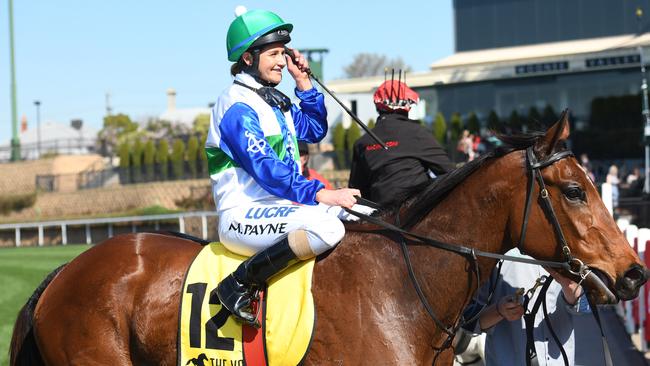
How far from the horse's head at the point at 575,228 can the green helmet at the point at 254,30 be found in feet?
4.43

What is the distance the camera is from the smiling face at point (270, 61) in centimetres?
434

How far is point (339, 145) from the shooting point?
30.4 metres

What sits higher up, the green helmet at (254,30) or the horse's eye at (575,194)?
the green helmet at (254,30)

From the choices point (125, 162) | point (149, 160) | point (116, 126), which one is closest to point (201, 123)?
point (116, 126)

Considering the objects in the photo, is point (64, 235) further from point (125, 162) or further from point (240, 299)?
point (240, 299)

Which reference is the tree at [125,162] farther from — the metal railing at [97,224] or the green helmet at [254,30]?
the green helmet at [254,30]

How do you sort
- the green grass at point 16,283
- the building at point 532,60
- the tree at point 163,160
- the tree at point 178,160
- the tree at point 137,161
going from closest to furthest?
the green grass at point 16,283 → the building at point 532,60 → the tree at point 178,160 → the tree at point 163,160 → the tree at point 137,161

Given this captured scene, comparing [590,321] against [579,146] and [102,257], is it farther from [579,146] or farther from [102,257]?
[579,146]

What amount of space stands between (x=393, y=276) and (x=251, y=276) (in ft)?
2.09

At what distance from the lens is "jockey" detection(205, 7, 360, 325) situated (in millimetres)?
3982

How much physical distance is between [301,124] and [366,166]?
3.24 ft

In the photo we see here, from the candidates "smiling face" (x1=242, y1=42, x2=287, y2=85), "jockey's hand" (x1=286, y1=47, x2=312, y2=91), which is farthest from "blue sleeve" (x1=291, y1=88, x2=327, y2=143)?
"smiling face" (x1=242, y1=42, x2=287, y2=85)

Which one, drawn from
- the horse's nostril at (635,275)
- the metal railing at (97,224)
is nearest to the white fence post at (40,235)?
the metal railing at (97,224)

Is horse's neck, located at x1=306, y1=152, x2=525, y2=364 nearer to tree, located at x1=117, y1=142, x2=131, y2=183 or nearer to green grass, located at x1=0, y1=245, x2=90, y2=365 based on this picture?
green grass, located at x1=0, y1=245, x2=90, y2=365
